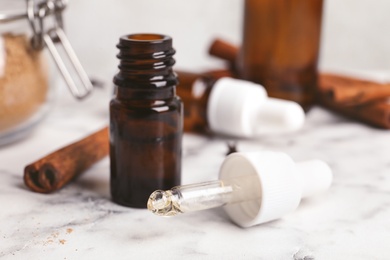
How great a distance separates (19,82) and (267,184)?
32 cm

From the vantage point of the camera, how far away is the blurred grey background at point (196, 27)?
1.13m

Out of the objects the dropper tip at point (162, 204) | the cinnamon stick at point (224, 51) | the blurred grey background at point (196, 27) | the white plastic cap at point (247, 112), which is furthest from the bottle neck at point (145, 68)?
the blurred grey background at point (196, 27)

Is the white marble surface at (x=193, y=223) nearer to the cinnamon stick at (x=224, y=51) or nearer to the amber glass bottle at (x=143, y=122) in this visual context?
the amber glass bottle at (x=143, y=122)

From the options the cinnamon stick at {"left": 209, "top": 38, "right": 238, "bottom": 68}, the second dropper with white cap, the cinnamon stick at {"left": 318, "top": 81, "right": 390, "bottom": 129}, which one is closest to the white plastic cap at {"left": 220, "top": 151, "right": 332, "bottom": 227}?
the second dropper with white cap

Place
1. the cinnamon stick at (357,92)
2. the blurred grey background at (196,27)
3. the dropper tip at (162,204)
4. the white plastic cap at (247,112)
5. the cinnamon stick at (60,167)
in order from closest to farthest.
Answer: the dropper tip at (162,204)
the cinnamon stick at (60,167)
the white plastic cap at (247,112)
the cinnamon stick at (357,92)
the blurred grey background at (196,27)

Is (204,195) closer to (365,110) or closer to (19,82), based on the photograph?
(19,82)

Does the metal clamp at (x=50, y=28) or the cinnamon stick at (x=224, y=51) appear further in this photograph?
the cinnamon stick at (x=224, y=51)

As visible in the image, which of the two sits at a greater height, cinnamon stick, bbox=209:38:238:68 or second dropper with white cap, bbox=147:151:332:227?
cinnamon stick, bbox=209:38:238:68

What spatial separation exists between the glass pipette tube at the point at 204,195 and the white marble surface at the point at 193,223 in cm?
2

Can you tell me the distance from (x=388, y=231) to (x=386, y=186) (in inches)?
4.3

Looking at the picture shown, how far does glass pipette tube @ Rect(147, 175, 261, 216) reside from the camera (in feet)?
1.77

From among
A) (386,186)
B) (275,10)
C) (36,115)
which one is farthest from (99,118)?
(386,186)

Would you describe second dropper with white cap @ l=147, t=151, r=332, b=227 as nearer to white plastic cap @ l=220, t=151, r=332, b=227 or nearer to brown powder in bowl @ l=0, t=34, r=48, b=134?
white plastic cap @ l=220, t=151, r=332, b=227

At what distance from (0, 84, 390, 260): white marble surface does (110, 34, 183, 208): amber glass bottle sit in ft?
0.10
